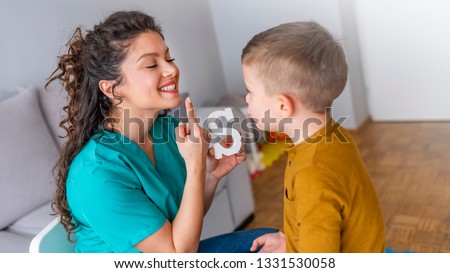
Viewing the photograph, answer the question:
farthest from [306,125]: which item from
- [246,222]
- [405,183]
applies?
[405,183]

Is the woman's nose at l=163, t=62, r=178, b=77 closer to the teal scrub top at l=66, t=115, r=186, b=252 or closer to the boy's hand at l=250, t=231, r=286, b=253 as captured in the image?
the teal scrub top at l=66, t=115, r=186, b=252

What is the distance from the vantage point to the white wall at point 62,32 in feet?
7.12

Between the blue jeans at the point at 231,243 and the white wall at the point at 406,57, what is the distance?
220cm

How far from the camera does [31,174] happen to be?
1.88 m

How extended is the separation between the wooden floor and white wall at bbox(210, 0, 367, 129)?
22cm

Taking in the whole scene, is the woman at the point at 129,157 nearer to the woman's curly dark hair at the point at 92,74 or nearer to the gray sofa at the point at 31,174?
the woman's curly dark hair at the point at 92,74

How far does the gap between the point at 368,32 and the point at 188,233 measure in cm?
253

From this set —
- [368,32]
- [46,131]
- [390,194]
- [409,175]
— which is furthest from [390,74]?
[46,131]

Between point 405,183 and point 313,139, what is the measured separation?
1.66m

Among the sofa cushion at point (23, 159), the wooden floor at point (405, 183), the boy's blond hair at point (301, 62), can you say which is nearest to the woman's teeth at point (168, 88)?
the boy's blond hair at point (301, 62)

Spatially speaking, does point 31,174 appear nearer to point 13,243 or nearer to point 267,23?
point 13,243

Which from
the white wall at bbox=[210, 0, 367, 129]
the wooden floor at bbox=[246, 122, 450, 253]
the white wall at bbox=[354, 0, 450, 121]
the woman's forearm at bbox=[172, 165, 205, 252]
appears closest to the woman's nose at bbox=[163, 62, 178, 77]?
the woman's forearm at bbox=[172, 165, 205, 252]

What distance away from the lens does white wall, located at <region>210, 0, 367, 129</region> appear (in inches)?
121

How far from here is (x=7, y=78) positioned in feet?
7.09
